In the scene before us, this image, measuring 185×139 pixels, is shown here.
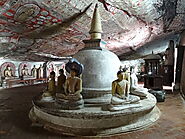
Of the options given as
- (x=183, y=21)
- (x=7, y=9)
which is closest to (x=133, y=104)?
(x=7, y=9)

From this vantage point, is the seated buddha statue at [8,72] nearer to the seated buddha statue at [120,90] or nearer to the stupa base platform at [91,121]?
the stupa base platform at [91,121]

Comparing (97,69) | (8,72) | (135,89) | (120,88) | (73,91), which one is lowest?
(135,89)

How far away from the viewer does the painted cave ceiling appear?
6.30 meters

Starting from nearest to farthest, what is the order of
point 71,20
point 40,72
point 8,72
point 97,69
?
point 97,69, point 71,20, point 8,72, point 40,72

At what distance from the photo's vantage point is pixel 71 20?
25.5 ft

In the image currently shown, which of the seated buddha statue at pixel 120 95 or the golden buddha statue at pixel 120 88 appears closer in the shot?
the seated buddha statue at pixel 120 95

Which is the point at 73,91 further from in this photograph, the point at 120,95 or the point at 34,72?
the point at 34,72

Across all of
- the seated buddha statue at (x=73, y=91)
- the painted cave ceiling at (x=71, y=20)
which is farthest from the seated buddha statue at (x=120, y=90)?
the painted cave ceiling at (x=71, y=20)

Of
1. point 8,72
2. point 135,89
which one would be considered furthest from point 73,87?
point 8,72

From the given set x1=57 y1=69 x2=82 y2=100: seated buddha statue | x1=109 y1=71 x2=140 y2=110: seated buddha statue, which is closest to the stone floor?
x1=109 y1=71 x2=140 y2=110: seated buddha statue

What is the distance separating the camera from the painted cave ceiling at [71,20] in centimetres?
630

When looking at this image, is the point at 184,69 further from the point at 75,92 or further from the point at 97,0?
the point at 75,92

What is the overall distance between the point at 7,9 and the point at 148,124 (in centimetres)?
621

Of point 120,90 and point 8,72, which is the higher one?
point 8,72
